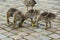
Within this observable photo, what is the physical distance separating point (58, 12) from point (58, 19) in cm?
101

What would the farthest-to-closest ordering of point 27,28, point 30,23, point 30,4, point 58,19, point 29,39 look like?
point 30,4
point 58,19
point 30,23
point 27,28
point 29,39

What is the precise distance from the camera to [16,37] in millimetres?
5043

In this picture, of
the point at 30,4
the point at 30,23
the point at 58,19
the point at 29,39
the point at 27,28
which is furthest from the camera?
the point at 30,4

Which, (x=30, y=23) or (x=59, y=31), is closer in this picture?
(x=59, y=31)

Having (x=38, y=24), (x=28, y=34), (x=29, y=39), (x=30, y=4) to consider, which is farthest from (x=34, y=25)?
(x=30, y=4)

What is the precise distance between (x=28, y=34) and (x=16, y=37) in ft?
1.30

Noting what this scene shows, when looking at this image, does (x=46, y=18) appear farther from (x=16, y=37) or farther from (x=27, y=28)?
(x=16, y=37)

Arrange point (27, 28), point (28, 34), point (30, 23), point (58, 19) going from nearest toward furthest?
point (28, 34), point (27, 28), point (30, 23), point (58, 19)

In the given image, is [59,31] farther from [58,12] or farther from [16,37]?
[58,12]

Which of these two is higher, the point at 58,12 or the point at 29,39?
the point at 58,12

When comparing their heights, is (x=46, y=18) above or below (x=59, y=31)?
above

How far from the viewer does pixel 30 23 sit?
627 centimetres

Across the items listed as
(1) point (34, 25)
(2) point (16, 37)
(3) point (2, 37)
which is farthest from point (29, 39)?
(1) point (34, 25)

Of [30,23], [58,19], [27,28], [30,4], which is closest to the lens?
[27,28]
